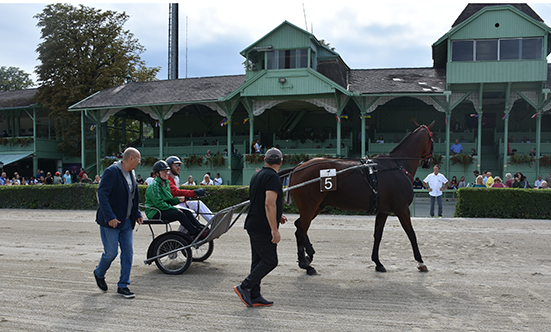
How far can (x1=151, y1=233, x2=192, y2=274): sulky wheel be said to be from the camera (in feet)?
22.2

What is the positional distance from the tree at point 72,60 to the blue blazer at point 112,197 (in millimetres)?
28146

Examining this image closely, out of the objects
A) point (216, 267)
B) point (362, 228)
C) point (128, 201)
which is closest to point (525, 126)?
point (362, 228)

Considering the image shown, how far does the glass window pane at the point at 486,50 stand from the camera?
2134cm

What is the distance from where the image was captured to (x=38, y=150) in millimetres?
30703

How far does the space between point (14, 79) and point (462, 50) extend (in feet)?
193

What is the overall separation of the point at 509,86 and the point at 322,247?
1683 cm

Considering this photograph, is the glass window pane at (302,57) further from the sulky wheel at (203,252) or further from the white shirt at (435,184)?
the sulky wheel at (203,252)

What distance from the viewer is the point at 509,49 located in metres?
21.1

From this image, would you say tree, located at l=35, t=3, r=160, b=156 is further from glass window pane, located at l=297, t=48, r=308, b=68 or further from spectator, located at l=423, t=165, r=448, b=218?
spectator, located at l=423, t=165, r=448, b=218

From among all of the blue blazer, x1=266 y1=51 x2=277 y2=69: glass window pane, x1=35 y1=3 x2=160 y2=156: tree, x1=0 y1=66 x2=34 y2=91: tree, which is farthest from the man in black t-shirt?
x1=0 y1=66 x2=34 y2=91: tree

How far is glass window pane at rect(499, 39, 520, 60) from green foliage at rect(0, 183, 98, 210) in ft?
63.6

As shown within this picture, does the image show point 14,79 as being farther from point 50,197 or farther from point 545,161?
point 545,161

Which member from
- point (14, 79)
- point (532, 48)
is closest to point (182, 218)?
point (532, 48)

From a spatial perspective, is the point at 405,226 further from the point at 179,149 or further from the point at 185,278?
the point at 179,149
